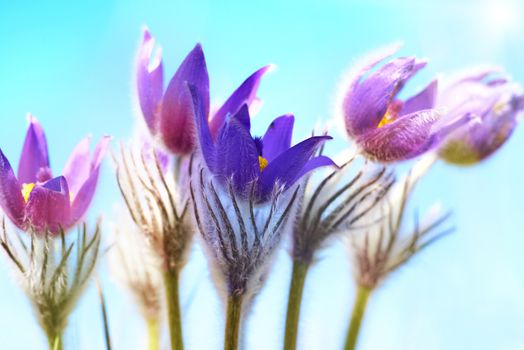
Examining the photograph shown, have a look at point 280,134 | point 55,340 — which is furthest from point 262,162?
point 55,340

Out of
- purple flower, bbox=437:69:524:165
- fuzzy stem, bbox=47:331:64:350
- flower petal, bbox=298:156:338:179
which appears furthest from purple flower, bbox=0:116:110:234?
purple flower, bbox=437:69:524:165

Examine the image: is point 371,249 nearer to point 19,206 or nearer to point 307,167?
point 307,167

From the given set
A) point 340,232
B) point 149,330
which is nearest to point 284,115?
point 340,232

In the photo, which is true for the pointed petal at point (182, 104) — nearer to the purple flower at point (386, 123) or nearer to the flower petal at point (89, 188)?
the flower petal at point (89, 188)

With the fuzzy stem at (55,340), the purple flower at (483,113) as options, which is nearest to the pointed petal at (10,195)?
the fuzzy stem at (55,340)

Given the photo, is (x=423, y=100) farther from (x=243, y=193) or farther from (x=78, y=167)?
(x=78, y=167)

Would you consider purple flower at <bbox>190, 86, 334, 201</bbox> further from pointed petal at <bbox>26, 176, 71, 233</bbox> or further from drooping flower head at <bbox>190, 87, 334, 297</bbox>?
pointed petal at <bbox>26, 176, 71, 233</bbox>

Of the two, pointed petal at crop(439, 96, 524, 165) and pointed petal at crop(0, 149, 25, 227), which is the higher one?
pointed petal at crop(0, 149, 25, 227)
